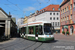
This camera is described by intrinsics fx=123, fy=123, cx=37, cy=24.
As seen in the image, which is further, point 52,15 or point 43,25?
point 52,15

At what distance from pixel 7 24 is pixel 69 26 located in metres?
23.8

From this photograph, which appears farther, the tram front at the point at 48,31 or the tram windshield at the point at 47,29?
the tram windshield at the point at 47,29

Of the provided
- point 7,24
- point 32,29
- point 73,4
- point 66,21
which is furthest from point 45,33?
point 66,21

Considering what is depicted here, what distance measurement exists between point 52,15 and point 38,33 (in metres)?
55.0

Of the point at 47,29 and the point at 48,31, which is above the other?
the point at 47,29

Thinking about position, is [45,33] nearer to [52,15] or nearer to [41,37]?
[41,37]

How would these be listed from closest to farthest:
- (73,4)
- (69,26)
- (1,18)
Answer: (1,18)
(73,4)
(69,26)

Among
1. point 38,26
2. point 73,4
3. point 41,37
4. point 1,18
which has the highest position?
point 73,4

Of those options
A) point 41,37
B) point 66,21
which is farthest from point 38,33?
point 66,21

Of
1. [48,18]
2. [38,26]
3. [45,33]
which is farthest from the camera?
[48,18]

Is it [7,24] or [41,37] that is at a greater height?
[7,24]

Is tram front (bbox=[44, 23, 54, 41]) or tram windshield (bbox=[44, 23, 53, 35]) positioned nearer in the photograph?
tram front (bbox=[44, 23, 54, 41])

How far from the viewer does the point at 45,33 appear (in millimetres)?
16281

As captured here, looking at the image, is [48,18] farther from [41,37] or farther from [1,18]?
[41,37]
